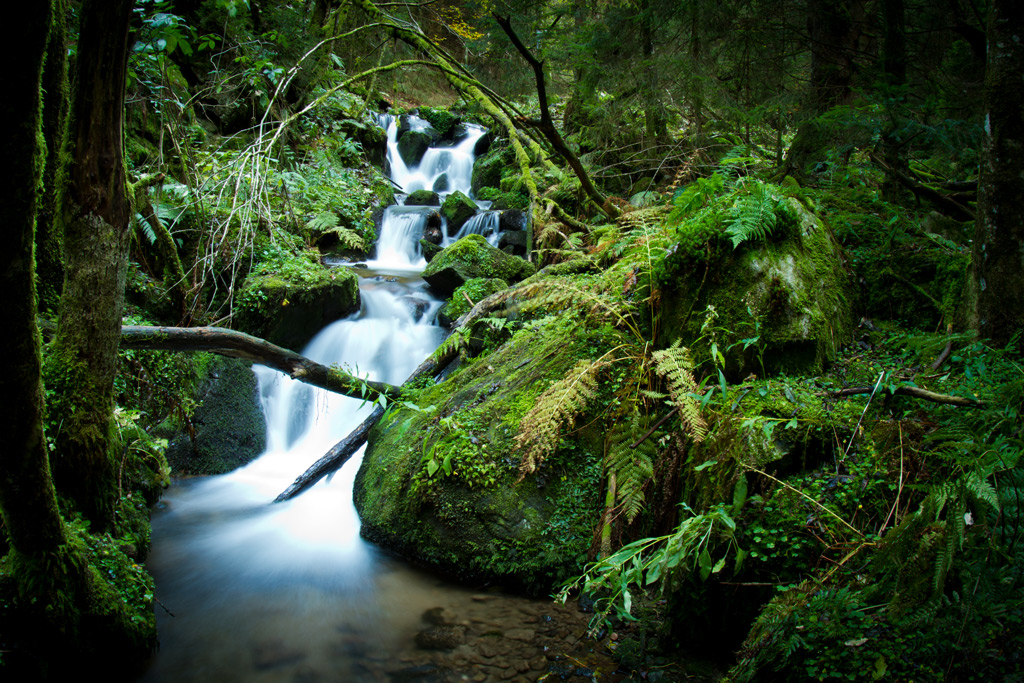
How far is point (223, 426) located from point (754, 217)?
20.8 ft

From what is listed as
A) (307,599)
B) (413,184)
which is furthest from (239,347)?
(413,184)

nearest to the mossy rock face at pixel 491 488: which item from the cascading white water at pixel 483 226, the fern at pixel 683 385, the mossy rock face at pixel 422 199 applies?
the fern at pixel 683 385

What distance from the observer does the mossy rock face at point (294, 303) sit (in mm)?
7324

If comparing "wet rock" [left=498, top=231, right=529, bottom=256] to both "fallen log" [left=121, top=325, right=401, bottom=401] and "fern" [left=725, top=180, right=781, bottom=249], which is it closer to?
"fallen log" [left=121, top=325, right=401, bottom=401]

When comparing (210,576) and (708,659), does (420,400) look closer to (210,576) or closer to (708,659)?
(210,576)

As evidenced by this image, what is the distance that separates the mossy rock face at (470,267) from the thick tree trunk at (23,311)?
6.51 metres

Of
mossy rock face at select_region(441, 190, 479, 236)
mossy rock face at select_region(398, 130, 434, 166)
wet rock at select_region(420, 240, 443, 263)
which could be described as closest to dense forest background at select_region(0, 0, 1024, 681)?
wet rock at select_region(420, 240, 443, 263)

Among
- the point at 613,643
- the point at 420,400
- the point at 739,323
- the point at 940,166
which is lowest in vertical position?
the point at 613,643

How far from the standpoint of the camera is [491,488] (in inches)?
157

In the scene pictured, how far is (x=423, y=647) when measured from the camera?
3.31m

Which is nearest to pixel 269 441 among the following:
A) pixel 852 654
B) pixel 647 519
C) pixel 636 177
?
pixel 647 519

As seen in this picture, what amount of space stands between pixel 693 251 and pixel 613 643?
255 cm

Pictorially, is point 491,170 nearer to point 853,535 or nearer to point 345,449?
point 345,449

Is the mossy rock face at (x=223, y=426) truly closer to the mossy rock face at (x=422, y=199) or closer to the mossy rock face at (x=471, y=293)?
the mossy rock face at (x=471, y=293)
